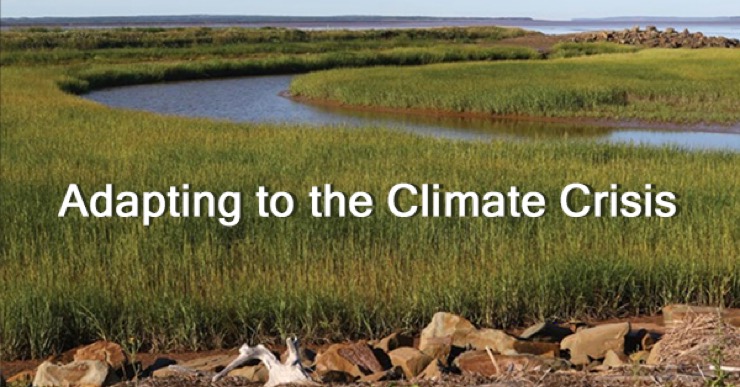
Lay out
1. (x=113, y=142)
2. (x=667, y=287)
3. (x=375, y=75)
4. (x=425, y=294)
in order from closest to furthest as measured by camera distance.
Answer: (x=425, y=294) < (x=667, y=287) < (x=113, y=142) < (x=375, y=75)

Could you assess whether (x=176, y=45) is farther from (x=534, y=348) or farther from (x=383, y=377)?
(x=383, y=377)

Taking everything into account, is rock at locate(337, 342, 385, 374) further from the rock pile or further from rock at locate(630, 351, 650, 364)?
the rock pile

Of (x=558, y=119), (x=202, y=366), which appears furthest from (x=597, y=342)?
(x=558, y=119)

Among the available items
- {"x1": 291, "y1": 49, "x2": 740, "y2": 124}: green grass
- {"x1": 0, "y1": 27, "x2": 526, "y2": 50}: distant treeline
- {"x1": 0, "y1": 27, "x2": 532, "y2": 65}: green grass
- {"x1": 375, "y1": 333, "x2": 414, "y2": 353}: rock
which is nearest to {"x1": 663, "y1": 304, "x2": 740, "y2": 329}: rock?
{"x1": 375, "y1": 333, "x2": 414, "y2": 353}: rock

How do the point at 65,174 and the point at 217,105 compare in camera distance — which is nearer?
the point at 65,174

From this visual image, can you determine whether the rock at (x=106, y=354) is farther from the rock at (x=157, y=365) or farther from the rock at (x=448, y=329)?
the rock at (x=448, y=329)

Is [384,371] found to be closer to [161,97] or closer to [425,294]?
[425,294]

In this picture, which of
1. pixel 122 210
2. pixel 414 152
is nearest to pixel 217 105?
pixel 414 152

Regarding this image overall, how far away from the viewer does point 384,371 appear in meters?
5.93

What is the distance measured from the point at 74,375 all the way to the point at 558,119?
21415 millimetres

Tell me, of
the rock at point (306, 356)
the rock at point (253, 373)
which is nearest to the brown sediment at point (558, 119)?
the rock at point (306, 356)

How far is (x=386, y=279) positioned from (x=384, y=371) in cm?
206

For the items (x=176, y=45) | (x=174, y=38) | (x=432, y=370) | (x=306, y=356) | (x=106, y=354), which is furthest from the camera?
→ (x=174, y=38)

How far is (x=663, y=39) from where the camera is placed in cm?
6525
